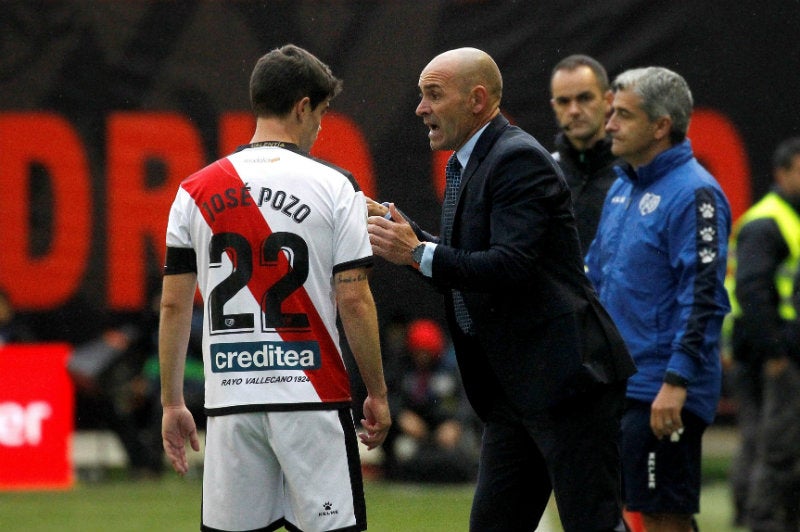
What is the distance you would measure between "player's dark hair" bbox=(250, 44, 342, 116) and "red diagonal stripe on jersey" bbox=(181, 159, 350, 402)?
23cm

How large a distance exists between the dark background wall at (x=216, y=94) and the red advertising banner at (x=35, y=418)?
0.49 metres

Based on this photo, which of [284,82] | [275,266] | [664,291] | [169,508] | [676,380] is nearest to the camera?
[275,266]

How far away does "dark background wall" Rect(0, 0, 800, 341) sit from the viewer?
1015 cm

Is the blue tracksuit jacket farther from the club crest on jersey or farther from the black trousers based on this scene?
the black trousers

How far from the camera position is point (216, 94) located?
1056 cm

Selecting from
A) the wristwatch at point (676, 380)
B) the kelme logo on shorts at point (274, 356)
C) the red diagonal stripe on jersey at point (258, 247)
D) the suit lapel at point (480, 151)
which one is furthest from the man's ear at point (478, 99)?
the wristwatch at point (676, 380)

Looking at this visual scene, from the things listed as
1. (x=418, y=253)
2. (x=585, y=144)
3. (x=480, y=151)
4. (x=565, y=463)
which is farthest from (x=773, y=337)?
(x=418, y=253)

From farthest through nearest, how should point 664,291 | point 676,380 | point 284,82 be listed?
point 664,291, point 676,380, point 284,82

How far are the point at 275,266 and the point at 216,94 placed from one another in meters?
6.65

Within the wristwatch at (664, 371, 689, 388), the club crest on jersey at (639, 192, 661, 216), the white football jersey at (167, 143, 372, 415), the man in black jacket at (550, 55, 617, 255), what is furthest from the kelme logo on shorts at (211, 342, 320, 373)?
the man in black jacket at (550, 55, 617, 255)

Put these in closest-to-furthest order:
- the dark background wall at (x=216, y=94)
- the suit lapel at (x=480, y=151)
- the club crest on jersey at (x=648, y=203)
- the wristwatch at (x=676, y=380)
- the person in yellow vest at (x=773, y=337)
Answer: the suit lapel at (x=480, y=151), the wristwatch at (x=676, y=380), the club crest on jersey at (x=648, y=203), the person in yellow vest at (x=773, y=337), the dark background wall at (x=216, y=94)

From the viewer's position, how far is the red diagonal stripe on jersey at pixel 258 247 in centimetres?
414

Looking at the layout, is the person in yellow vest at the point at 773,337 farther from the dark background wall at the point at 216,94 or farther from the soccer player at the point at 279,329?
A: the soccer player at the point at 279,329

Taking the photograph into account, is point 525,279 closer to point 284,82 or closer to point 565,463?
point 565,463
